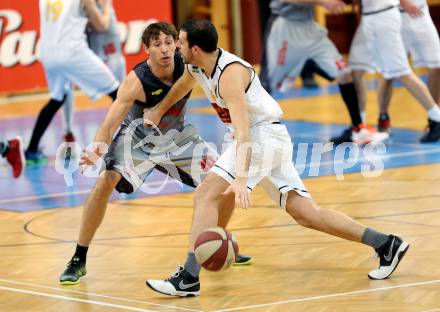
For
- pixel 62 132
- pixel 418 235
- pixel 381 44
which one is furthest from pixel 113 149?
pixel 62 132

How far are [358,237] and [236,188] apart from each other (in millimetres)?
836

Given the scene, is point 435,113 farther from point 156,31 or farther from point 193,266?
point 193,266

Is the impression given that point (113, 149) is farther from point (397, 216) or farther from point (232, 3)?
point (232, 3)

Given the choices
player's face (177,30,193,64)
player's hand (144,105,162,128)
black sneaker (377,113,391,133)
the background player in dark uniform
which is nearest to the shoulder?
player's hand (144,105,162,128)

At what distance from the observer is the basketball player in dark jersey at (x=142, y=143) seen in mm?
7074

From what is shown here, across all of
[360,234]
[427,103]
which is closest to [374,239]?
[360,234]

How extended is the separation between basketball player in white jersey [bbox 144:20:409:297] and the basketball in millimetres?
146

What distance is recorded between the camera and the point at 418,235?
775 centimetres

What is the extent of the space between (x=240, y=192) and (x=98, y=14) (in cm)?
577

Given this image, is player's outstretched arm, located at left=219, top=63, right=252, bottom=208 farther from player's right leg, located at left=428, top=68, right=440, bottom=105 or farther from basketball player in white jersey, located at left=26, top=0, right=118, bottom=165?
player's right leg, located at left=428, top=68, right=440, bottom=105

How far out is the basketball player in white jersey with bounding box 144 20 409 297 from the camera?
21.1 ft

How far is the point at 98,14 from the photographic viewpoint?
1167cm

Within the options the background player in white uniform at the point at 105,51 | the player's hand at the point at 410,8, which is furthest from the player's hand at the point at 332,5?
the background player in white uniform at the point at 105,51

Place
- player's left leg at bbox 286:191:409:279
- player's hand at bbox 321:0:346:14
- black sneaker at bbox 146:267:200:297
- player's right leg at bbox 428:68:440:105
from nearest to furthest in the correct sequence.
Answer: black sneaker at bbox 146:267:200:297 → player's left leg at bbox 286:191:409:279 → player's hand at bbox 321:0:346:14 → player's right leg at bbox 428:68:440:105
